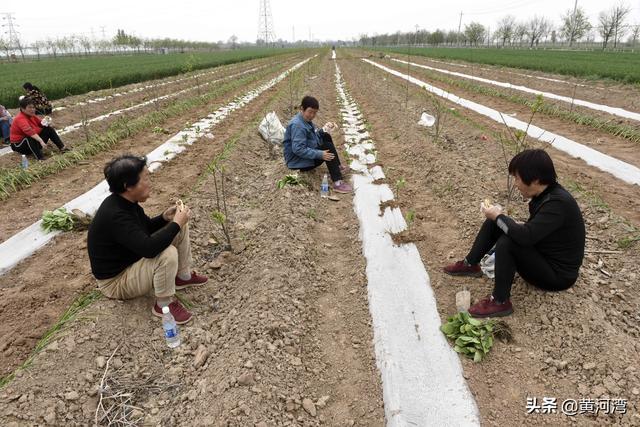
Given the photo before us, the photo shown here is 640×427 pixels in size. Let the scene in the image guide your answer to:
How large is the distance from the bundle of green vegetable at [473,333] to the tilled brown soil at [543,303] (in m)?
0.07

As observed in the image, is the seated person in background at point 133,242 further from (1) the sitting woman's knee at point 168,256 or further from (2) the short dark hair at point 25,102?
(2) the short dark hair at point 25,102

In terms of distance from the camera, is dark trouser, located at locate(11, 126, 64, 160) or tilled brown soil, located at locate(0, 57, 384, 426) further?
dark trouser, located at locate(11, 126, 64, 160)

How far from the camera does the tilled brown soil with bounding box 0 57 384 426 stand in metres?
2.35

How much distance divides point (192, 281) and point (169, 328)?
0.69 m

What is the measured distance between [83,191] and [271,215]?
116 inches

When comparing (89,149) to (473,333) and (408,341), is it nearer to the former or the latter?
(408,341)

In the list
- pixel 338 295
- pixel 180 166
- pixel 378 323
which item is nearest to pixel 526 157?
pixel 378 323

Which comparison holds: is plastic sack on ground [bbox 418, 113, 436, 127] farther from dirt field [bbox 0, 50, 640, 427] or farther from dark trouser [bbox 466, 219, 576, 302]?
dark trouser [bbox 466, 219, 576, 302]

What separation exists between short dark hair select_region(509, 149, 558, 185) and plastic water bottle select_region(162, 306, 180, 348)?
2752mm

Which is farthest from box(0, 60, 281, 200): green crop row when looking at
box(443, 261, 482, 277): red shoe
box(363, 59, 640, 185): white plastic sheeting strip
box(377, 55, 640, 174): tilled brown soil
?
box(377, 55, 640, 174): tilled brown soil

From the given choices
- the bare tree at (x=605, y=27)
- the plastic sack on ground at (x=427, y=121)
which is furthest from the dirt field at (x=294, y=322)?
the bare tree at (x=605, y=27)

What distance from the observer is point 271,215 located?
4766 mm

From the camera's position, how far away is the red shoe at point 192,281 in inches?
136

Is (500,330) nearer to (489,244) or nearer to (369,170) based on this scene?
(489,244)
